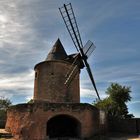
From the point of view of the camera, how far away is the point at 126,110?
3506 centimetres

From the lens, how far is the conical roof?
25312 mm

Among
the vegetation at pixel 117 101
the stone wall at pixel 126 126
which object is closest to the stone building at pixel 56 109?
the stone wall at pixel 126 126

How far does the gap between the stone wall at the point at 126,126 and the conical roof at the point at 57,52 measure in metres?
8.94

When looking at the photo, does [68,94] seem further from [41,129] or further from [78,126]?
[41,129]

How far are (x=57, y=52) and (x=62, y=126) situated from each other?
25.1 ft

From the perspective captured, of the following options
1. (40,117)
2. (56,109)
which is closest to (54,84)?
(56,109)

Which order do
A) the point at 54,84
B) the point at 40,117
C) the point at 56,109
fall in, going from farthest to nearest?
the point at 54,84 < the point at 56,109 < the point at 40,117

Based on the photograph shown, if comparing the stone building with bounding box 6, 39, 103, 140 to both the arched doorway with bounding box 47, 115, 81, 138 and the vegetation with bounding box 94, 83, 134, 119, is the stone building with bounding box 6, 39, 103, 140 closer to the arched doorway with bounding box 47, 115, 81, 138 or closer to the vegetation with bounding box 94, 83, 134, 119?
the arched doorway with bounding box 47, 115, 81, 138

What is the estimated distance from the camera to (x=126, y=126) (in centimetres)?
2645

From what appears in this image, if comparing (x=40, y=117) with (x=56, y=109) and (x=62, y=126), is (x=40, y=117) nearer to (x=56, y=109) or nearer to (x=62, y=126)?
(x=56, y=109)

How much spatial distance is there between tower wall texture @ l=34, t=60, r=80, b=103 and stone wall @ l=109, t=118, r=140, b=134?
5224 mm

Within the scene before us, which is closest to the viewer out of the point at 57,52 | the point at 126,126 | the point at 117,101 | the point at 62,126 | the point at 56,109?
the point at 56,109

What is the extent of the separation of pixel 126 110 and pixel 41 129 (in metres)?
18.6

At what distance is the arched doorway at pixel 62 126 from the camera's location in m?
22.8
